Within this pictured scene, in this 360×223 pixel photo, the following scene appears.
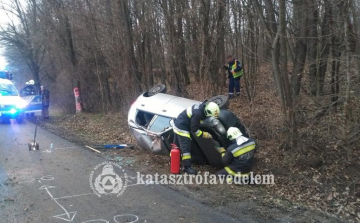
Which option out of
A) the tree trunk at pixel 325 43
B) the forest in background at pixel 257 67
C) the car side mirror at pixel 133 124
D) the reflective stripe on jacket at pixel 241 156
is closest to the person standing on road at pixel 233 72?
the forest in background at pixel 257 67

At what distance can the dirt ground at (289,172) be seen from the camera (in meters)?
4.97

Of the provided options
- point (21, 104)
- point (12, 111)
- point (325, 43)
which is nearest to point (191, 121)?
point (325, 43)

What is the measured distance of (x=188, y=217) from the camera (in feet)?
A: 15.2

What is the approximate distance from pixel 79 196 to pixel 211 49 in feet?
22.6

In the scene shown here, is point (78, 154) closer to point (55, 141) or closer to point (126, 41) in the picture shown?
point (55, 141)

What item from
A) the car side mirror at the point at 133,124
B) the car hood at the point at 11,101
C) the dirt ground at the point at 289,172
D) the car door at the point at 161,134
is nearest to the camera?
the dirt ground at the point at 289,172

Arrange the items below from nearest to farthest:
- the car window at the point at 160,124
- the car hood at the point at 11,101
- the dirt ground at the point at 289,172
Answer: the dirt ground at the point at 289,172, the car window at the point at 160,124, the car hood at the point at 11,101

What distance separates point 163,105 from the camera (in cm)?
791

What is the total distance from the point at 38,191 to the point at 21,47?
77.4ft

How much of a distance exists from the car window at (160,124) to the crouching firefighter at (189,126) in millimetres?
751

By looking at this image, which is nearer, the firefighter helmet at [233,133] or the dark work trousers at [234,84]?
the firefighter helmet at [233,133]

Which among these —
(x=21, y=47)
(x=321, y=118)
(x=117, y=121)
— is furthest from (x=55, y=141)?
(x=21, y=47)

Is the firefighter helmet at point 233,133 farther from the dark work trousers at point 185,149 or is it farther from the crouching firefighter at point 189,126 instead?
the dark work trousers at point 185,149

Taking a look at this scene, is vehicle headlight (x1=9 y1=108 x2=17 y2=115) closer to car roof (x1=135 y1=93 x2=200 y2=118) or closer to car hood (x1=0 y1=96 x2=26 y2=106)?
car hood (x1=0 y1=96 x2=26 y2=106)
